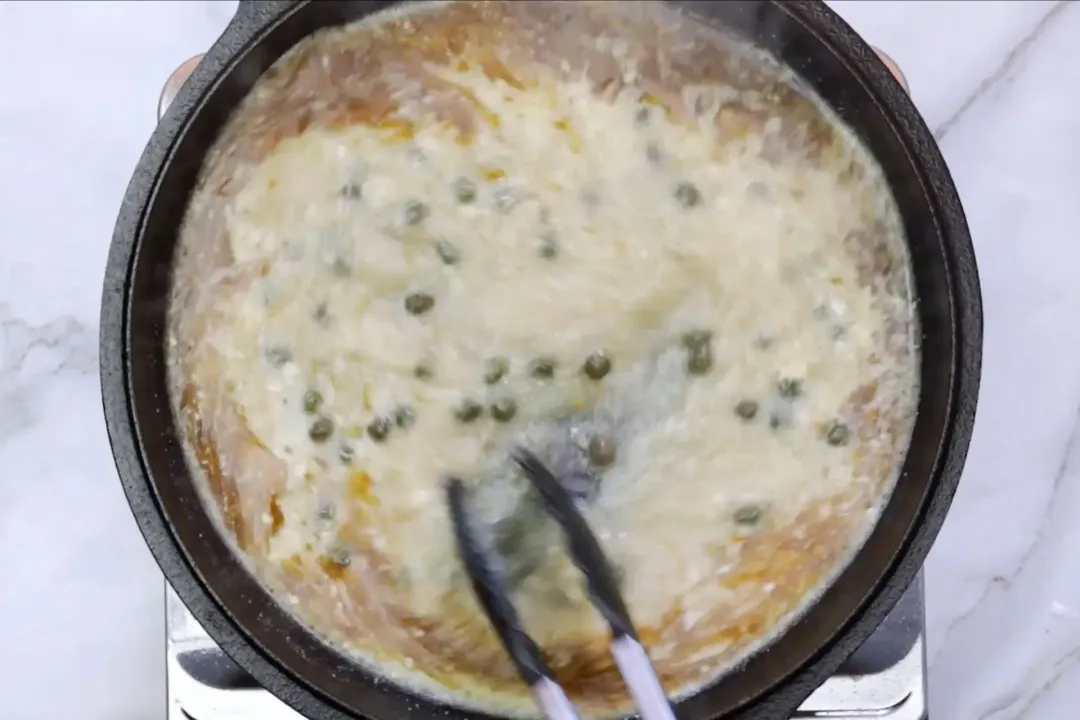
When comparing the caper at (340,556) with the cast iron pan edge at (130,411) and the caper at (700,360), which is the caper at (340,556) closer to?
the cast iron pan edge at (130,411)

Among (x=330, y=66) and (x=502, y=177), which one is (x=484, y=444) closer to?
(x=502, y=177)

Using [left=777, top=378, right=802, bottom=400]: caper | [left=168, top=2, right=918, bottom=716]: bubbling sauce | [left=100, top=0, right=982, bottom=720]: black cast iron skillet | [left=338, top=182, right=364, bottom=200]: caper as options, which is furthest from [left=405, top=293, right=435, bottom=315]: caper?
[left=777, top=378, right=802, bottom=400]: caper

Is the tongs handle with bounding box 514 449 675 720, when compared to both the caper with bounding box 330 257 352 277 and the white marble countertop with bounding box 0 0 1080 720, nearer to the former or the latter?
the caper with bounding box 330 257 352 277

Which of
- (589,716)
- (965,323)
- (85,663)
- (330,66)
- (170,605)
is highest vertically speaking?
(965,323)

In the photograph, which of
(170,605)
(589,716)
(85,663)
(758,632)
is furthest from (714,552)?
(85,663)

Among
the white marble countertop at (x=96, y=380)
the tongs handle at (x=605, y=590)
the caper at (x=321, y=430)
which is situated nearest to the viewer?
the tongs handle at (x=605, y=590)

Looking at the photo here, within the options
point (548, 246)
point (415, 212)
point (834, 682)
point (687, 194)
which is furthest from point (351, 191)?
point (834, 682)

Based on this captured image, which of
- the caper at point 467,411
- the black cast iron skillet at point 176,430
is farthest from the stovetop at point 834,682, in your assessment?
the caper at point 467,411
